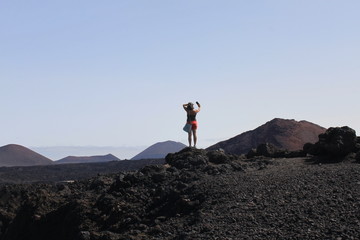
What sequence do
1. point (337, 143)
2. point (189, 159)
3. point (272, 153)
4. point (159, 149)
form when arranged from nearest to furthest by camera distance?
point (337, 143) → point (189, 159) → point (272, 153) → point (159, 149)

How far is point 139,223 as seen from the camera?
37.3 ft

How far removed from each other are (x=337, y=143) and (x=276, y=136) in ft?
76.5

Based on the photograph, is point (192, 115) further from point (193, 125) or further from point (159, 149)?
point (159, 149)

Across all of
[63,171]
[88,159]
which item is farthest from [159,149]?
[63,171]

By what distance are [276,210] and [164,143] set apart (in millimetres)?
72474

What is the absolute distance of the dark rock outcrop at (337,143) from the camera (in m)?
14.5

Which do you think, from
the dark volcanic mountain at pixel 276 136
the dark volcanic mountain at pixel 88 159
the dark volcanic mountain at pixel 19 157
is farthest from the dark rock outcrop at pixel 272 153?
the dark volcanic mountain at pixel 88 159

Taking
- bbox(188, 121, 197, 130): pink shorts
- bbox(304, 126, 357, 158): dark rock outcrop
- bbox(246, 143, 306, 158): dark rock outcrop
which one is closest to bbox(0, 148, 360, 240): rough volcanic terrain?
bbox(304, 126, 357, 158): dark rock outcrop

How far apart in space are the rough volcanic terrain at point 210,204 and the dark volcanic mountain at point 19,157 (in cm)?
6160

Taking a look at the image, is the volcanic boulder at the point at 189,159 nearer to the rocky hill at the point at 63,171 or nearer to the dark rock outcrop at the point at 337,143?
the dark rock outcrop at the point at 337,143

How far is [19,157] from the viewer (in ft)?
255

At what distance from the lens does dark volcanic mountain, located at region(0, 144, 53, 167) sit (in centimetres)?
7569

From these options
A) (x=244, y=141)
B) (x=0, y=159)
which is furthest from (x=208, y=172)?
(x=0, y=159)

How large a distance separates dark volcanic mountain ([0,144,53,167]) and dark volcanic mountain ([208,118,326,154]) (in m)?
42.3
